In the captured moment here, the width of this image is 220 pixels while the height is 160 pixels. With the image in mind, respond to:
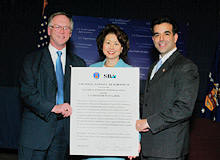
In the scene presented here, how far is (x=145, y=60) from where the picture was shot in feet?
16.3

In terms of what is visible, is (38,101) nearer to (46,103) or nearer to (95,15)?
(46,103)

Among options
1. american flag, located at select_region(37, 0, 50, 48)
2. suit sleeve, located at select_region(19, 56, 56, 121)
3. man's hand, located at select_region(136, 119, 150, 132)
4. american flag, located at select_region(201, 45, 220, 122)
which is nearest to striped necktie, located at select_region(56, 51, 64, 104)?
suit sleeve, located at select_region(19, 56, 56, 121)

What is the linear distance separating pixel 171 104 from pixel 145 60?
10.2 feet

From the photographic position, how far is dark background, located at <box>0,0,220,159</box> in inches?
194

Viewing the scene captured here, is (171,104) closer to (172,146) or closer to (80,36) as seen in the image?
(172,146)

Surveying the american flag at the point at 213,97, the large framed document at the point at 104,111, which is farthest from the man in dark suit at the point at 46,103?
the american flag at the point at 213,97

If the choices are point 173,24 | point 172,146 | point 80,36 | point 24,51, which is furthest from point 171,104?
point 24,51

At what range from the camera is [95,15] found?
16.3ft

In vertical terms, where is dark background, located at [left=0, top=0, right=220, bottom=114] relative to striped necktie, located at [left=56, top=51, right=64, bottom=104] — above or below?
above

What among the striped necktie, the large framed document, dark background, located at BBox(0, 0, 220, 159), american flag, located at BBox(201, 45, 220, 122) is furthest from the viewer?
dark background, located at BBox(0, 0, 220, 159)

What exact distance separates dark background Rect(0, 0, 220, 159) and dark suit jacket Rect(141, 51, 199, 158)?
3.21 metres

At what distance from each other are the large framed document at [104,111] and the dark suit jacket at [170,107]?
14 cm

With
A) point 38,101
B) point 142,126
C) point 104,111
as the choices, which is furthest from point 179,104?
point 38,101

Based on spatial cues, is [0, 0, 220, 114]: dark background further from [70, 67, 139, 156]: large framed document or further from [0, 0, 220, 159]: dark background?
[70, 67, 139, 156]: large framed document
